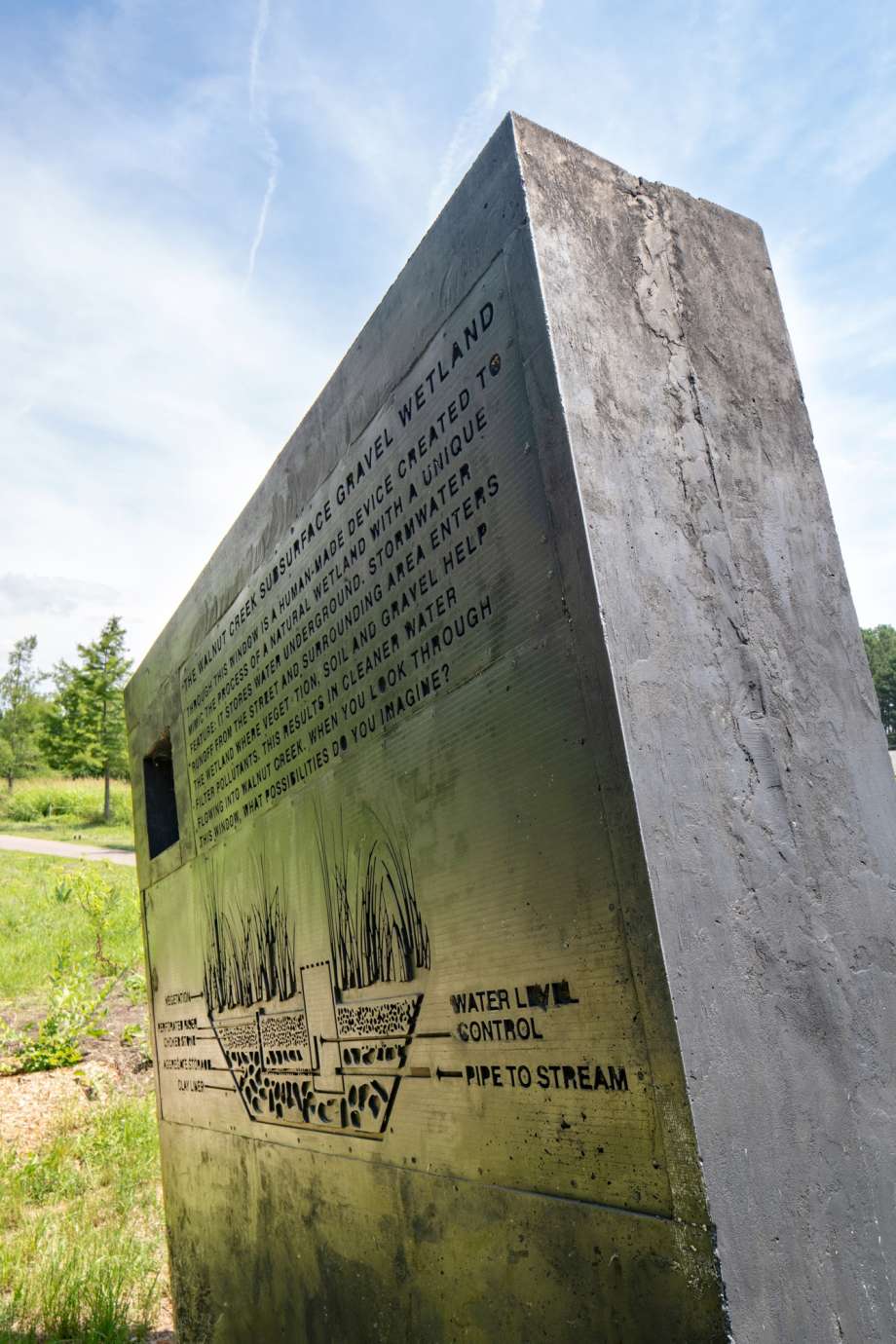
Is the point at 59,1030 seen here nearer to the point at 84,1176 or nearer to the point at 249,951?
→ the point at 84,1176

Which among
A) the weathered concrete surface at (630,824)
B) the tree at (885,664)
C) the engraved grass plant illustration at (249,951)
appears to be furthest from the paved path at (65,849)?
the tree at (885,664)

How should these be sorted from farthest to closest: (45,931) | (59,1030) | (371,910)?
(45,931), (59,1030), (371,910)

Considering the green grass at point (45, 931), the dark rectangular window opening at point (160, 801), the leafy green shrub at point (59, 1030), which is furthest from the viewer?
the green grass at point (45, 931)

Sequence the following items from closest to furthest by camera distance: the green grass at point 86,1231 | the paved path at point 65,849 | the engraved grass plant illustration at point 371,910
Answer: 1. the engraved grass plant illustration at point 371,910
2. the green grass at point 86,1231
3. the paved path at point 65,849

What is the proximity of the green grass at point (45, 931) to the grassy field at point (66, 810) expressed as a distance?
1326cm

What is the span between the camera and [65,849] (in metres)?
24.0

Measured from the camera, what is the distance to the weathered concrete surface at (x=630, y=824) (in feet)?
5.91

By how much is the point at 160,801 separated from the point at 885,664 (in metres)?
48.8

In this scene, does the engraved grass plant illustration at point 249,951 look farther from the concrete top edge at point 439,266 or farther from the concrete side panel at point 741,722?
the concrete side panel at point 741,722

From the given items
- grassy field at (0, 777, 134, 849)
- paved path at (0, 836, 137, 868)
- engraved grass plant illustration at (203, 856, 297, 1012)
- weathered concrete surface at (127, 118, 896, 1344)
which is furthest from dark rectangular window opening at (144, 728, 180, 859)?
grassy field at (0, 777, 134, 849)

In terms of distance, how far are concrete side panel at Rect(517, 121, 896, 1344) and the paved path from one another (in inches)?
751

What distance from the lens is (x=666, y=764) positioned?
75.5 inches

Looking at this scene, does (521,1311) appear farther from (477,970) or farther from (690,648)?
(690,648)

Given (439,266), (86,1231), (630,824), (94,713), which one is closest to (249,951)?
(630,824)
